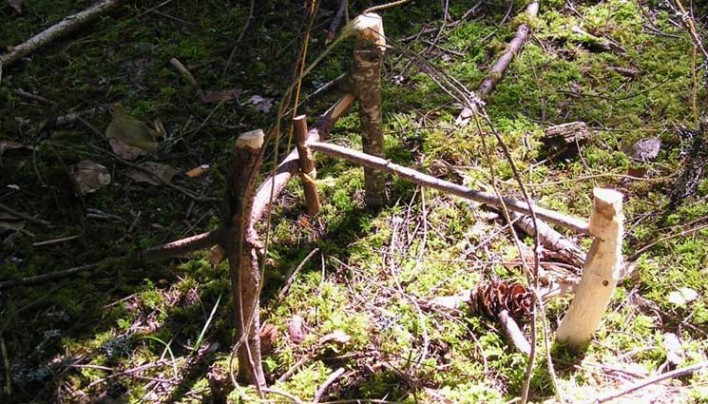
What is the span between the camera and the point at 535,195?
10.2ft

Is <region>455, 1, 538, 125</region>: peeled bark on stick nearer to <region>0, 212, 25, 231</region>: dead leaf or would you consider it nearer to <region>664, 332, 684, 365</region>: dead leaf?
<region>664, 332, 684, 365</region>: dead leaf

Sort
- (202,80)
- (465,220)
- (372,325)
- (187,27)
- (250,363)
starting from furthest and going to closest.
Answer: (187,27) → (202,80) → (465,220) → (372,325) → (250,363)

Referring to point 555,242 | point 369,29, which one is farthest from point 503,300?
point 369,29

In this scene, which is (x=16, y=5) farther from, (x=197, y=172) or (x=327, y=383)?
(x=327, y=383)

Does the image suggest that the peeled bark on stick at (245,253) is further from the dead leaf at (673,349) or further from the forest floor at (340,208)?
the dead leaf at (673,349)

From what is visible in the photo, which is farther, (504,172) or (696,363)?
(504,172)

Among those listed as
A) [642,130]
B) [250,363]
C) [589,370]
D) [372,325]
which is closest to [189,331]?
[250,363]

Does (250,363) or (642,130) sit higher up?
(642,130)

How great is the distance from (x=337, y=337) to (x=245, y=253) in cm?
59

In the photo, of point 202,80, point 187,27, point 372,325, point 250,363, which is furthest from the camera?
point 187,27

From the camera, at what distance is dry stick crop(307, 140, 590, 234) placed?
7.09 ft

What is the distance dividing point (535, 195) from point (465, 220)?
1.27 feet

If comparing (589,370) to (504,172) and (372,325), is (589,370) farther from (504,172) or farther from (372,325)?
(504,172)

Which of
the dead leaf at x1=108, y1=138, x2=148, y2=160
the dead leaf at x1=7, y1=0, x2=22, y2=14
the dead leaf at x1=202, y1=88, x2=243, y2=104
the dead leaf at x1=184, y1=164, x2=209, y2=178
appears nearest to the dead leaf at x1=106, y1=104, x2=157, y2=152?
the dead leaf at x1=108, y1=138, x2=148, y2=160
